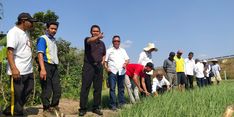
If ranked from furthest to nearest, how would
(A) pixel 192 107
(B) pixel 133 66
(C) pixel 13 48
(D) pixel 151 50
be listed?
(D) pixel 151 50 < (B) pixel 133 66 < (A) pixel 192 107 < (C) pixel 13 48

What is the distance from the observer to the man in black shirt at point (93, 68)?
6918mm

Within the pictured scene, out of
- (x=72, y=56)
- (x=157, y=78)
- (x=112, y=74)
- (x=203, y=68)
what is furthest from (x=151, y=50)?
(x=72, y=56)

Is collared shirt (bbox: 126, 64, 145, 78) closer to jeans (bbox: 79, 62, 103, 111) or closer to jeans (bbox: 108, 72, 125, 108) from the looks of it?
jeans (bbox: 108, 72, 125, 108)

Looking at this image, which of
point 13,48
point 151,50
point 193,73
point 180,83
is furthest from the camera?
point 193,73

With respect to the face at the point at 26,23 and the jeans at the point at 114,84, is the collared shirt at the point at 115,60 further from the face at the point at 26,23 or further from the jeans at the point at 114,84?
the face at the point at 26,23

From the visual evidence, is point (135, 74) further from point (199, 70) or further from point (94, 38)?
point (199, 70)

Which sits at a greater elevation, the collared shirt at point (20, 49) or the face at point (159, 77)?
the collared shirt at point (20, 49)

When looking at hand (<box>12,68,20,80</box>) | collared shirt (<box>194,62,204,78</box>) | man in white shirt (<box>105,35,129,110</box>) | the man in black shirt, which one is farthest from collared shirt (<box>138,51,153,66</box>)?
collared shirt (<box>194,62,204,78</box>)

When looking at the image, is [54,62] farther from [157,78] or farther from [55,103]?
[157,78]

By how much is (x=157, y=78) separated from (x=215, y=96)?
93.4 inches

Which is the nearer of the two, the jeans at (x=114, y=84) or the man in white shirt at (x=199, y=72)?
the jeans at (x=114, y=84)

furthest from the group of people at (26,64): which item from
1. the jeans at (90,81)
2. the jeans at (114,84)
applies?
the jeans at (114,84)

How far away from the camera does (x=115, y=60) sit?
8109 mm

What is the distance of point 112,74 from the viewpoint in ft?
26.1
